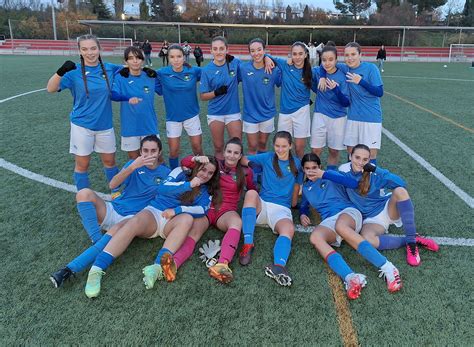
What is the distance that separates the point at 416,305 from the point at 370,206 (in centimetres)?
107

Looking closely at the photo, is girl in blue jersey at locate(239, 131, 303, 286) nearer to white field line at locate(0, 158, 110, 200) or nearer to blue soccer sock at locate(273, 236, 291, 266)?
blue soccer sock at locate(273, 236, 291, 266)

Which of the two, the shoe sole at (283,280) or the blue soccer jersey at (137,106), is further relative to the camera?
the blue soccer jersey at (137,106)

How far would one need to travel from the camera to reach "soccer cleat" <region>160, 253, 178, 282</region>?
2947 mm

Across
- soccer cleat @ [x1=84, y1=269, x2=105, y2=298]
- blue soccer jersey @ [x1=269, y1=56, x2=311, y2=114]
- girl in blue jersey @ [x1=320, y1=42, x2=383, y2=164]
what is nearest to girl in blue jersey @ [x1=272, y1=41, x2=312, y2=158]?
blue soccer jersey @ [x1=269, y1=56, x2=311, y2=114]

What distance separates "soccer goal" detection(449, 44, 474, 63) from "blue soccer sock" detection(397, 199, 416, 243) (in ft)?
106

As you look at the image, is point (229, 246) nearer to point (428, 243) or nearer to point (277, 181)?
point (277, 181)

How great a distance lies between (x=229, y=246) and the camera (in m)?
3.20

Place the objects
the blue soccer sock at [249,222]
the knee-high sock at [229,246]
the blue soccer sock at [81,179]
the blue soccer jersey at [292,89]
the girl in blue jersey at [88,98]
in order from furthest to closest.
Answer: the blue soccer jersey at [292,89]
the blue soccer sock at [81,179]
the girl in blue jersey at [88,98]
the blue soccer sock at [249,222]
the knee-high sock at [229,246]

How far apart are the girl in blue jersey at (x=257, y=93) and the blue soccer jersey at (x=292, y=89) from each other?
11cm

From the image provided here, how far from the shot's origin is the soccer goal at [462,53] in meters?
30.2

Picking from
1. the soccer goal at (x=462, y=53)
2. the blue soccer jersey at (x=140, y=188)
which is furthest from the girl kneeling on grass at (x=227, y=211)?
the soccer goal at (x=462, y=53)

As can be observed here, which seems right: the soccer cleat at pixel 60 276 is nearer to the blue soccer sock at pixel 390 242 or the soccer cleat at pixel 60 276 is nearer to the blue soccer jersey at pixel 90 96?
the blue soccer jersey at pixel 90 96

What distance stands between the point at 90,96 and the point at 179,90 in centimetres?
106

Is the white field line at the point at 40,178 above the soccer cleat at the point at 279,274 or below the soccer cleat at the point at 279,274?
above
